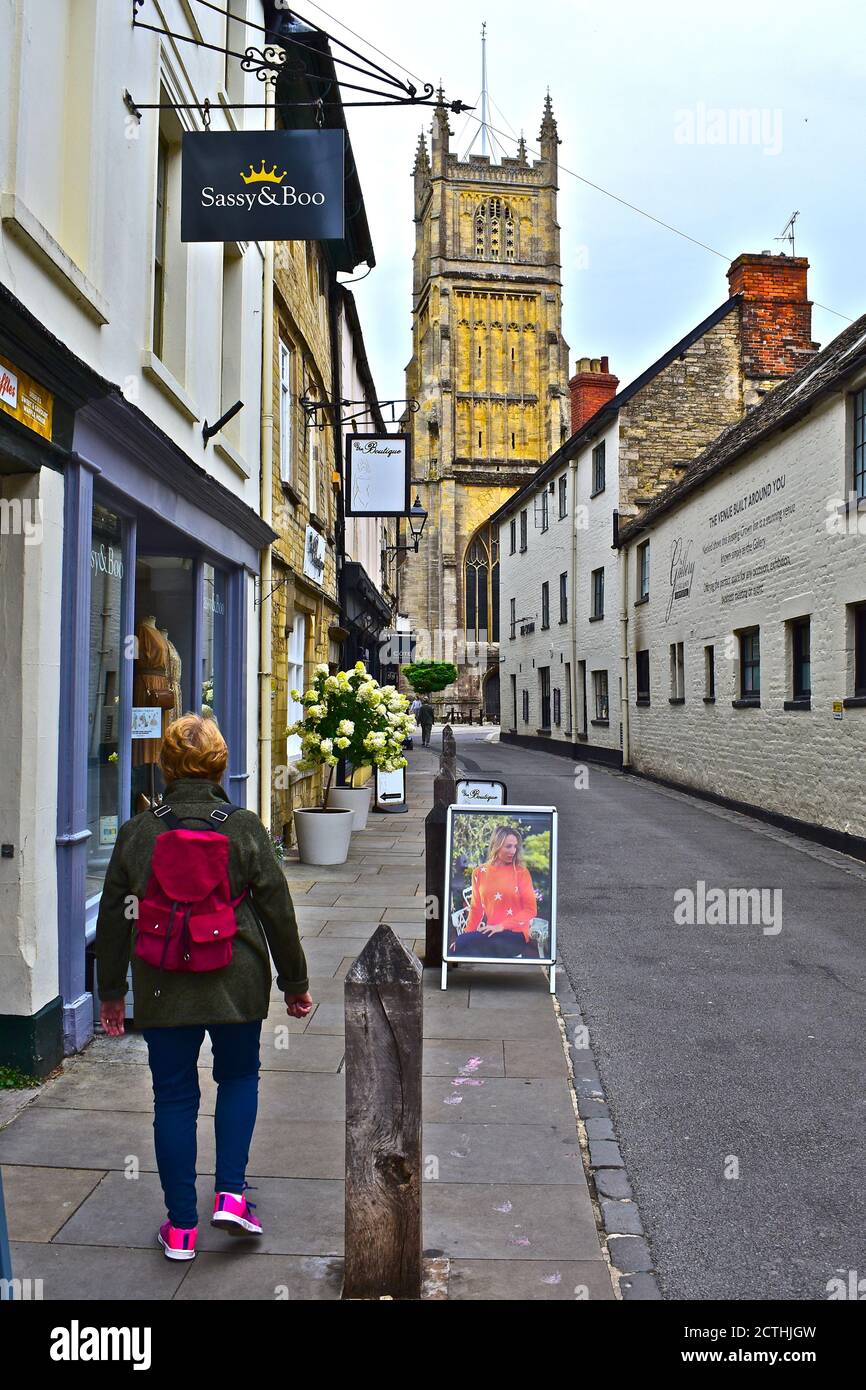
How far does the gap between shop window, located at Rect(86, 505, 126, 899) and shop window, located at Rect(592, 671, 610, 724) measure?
21089mm

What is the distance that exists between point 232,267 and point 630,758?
17.3 m

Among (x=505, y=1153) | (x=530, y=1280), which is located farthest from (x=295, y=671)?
(x=530, y=1280)

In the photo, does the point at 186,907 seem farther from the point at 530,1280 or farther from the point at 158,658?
the point at 158,658

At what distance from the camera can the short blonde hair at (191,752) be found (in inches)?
139

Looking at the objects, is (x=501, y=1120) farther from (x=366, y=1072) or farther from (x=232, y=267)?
(x=232, y=267)

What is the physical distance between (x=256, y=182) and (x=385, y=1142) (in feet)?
19.1

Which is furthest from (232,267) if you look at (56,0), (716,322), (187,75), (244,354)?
(716,322)

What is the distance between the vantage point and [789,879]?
1112 cm

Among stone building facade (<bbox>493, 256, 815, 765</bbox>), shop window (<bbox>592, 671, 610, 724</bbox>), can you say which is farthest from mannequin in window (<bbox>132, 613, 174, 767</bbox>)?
shop window (<bbox>592, 671, 610, 724</bbox>)

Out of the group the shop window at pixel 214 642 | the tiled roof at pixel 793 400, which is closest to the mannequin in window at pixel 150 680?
the shop window at pixel 214 642

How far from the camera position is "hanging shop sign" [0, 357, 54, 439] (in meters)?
4.56

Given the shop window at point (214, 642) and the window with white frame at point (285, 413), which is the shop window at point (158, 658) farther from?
the window with white frame at point (285, 413)

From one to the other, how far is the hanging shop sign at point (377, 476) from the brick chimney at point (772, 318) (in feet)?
41.3

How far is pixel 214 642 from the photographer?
9594mm
